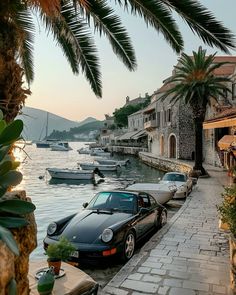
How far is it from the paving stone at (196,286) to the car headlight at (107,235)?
2018 mm

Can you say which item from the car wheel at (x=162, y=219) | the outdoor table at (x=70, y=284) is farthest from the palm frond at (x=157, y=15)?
the car wheel at (x=162, y=219)

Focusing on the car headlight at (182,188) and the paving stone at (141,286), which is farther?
the car headlight at (182,188)

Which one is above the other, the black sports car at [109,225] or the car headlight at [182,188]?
the black sports car at [109,225]

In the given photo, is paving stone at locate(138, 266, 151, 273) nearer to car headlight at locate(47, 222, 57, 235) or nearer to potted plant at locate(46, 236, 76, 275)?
potted plant at locate(46, 236, 76, 275)

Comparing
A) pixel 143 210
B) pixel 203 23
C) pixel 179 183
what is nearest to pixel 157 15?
pixel 203 23

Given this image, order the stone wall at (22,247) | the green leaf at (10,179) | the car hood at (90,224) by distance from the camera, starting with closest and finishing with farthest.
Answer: the green leaf at (10,179)
the stone wall at (22,247)
the car hood at (90,224)

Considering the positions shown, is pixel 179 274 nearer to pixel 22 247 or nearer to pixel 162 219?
pixel 22 247

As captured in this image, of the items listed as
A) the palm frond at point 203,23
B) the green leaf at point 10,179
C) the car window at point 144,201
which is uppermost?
the palm frond at point 203,23

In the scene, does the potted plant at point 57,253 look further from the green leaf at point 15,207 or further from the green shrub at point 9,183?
the green leaf at point 15,207

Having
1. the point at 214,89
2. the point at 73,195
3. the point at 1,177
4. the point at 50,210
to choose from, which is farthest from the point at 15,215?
the point at 214,89

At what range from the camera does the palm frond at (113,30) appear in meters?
6.34

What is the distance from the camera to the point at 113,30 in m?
6.83

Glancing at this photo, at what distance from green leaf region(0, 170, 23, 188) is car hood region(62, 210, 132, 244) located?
5.06 meters

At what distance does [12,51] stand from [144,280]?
4354 mm
